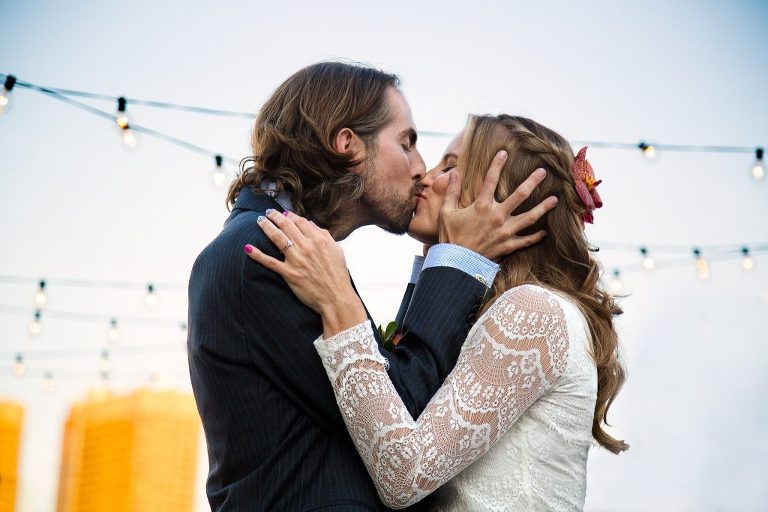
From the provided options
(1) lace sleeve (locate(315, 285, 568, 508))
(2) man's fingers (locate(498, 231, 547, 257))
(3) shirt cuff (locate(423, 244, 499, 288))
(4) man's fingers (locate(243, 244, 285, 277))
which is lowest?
(1) lace sleeve (locate(315, 285, 568, 508))

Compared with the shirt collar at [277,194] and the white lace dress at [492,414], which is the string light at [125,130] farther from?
the white lace dress at [492,414]

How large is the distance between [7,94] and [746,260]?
6.28 meters

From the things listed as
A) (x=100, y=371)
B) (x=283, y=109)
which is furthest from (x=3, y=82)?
(x=100, y=371)

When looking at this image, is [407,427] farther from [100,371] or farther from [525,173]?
[100,371]

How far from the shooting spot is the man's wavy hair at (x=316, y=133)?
266cm

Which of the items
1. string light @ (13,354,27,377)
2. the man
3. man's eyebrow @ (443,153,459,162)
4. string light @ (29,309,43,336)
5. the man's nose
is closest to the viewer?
the man

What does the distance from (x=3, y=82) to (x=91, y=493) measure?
10054cm

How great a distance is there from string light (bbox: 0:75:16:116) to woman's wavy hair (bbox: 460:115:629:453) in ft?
12.0

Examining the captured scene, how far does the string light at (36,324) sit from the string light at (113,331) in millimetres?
828

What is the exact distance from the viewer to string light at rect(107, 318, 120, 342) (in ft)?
34.3

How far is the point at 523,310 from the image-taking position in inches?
A: 87.3

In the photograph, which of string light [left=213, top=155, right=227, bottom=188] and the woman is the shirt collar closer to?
the woman

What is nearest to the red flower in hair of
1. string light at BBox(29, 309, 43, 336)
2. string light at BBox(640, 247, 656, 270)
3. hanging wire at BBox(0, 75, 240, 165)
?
hanging wire at BBox(0, 75, 240, 165)

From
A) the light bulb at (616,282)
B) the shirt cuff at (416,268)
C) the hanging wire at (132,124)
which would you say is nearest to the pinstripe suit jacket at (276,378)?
the shirt cuff at (416,268)
